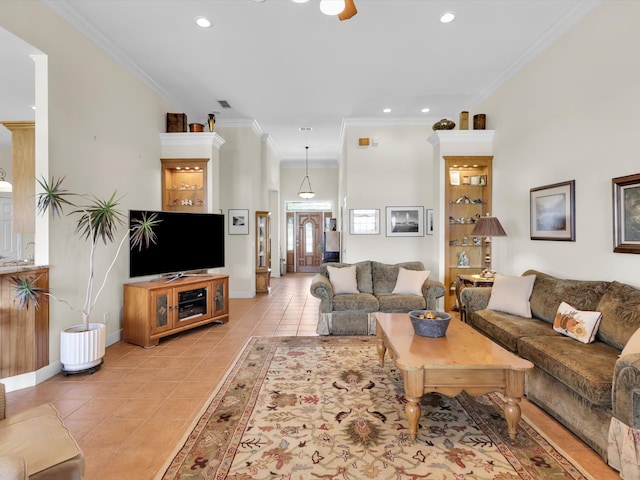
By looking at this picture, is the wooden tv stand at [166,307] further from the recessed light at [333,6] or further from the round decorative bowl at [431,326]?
the recessed light at [333,6]

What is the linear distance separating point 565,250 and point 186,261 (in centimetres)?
462

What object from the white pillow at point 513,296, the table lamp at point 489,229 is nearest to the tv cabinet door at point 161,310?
the white pillow at point 513,296

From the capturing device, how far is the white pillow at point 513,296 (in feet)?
11.1

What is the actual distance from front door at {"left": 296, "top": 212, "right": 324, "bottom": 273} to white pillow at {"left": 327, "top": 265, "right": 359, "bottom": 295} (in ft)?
20.2

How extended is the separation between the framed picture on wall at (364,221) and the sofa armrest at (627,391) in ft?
14.9

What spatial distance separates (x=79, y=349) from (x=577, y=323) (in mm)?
4322

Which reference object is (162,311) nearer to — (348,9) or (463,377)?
(463,377)

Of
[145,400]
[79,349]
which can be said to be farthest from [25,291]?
[145,400]

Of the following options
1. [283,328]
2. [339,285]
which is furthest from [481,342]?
[283,328]

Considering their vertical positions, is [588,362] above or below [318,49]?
below

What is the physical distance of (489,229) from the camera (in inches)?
170

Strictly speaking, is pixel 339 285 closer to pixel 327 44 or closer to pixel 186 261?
pixel 186 261

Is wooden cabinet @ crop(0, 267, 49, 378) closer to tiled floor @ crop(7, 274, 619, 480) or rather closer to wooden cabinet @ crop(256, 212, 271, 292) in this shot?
tiled floor @ crop(7, 274, 619, 480)

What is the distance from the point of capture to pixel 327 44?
12.5ft
